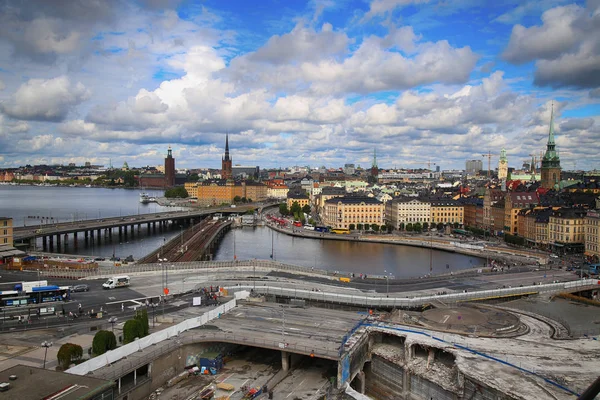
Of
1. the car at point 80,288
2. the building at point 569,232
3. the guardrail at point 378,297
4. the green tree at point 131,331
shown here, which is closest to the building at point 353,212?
the building at point 569,232

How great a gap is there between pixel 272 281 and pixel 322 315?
344 inches

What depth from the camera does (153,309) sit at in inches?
957

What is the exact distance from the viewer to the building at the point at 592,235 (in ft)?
157

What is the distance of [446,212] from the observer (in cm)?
7731

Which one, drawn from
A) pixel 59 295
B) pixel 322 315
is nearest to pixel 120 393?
pixel 322 315

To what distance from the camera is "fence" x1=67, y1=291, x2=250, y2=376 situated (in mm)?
16352

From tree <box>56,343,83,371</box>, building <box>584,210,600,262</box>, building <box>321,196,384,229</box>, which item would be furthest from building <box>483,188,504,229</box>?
tree <box>56,343,83,371</box>

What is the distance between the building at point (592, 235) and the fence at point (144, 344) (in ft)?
132

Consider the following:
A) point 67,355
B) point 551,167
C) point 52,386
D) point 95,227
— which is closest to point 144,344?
point 67,355

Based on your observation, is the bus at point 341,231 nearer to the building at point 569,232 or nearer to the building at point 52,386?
the building at point 569,232

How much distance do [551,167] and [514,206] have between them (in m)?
25.5

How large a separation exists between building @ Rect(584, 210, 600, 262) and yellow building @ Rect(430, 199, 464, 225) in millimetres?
27026

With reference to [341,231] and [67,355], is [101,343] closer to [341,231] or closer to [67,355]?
[67,355]

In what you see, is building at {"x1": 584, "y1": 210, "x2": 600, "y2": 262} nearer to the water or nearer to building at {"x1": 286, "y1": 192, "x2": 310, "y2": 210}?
the water
